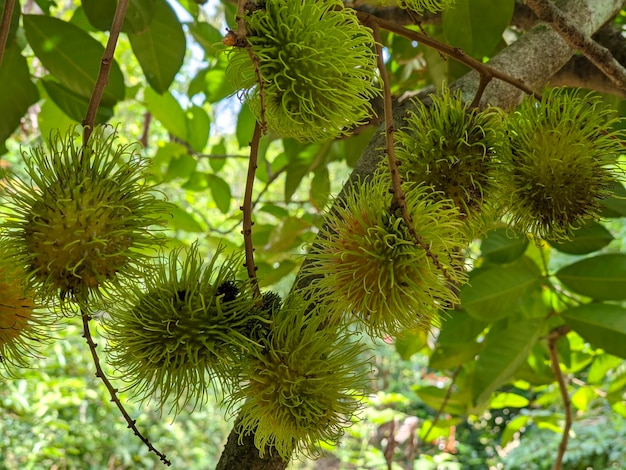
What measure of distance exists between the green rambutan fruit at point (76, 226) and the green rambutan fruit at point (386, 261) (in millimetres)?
188

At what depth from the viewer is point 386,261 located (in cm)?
65

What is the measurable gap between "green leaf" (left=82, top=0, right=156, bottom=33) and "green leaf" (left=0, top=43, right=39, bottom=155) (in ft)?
0.43

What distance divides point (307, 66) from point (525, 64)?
42 cm

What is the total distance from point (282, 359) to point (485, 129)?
34 cm

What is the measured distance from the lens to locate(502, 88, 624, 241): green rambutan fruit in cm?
71

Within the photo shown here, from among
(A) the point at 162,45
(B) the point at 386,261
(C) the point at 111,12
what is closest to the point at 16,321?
(B) the point at 386,261

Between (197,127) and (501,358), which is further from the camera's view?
(197,127)

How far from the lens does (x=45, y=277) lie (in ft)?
1.94

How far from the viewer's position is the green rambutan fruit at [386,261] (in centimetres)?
64

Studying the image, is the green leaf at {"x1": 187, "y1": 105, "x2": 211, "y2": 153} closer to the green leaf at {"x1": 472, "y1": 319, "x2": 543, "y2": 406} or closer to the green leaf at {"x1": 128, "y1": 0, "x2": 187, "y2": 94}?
the green leaf at {"x1": 128, "y1": 0, "x2": 187, "y2": 94}

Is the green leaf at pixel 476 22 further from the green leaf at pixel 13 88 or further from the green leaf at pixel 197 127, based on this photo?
the green leaf at pixel 197 127

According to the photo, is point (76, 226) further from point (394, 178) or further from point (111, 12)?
point (111, 12)

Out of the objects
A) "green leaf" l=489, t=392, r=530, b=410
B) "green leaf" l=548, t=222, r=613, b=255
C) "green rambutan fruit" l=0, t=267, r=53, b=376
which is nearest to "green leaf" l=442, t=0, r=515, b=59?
"green leaf" l=548, t=222, r=613, b=255

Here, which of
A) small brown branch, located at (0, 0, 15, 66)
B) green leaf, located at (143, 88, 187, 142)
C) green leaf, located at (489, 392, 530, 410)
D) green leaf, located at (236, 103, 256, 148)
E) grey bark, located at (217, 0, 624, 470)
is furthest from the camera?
green leaf, located at (489, 392, 530, 410)
